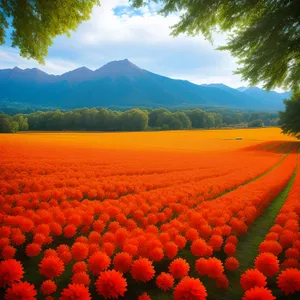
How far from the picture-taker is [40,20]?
26.9 ft

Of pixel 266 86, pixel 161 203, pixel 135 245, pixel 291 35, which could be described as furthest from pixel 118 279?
pixel 266 86

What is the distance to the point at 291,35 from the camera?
6.23 m

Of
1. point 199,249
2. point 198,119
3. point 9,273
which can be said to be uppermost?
point 198,119

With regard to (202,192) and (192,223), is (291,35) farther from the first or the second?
(192,223)

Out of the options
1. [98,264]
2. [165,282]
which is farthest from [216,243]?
[98,264]

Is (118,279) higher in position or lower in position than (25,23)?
lower

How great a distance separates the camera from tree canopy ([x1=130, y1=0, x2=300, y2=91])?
20.1 ft

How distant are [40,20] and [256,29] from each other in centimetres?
785

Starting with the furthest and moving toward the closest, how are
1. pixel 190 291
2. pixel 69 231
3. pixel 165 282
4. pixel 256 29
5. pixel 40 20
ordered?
pixel 40 20 → pixel 256 29 → pixel 69 231 → pixel 165 282 → pixel 190 291

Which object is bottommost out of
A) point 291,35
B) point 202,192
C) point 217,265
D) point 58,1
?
point 202,192

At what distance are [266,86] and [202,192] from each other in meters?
4.89

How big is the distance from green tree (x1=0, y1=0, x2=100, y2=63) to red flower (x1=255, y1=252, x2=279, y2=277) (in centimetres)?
955

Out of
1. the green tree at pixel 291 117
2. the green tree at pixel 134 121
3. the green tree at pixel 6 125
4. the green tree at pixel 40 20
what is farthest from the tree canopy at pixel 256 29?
the green tree at pixel 134 121

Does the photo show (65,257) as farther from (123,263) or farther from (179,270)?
(179,270)
